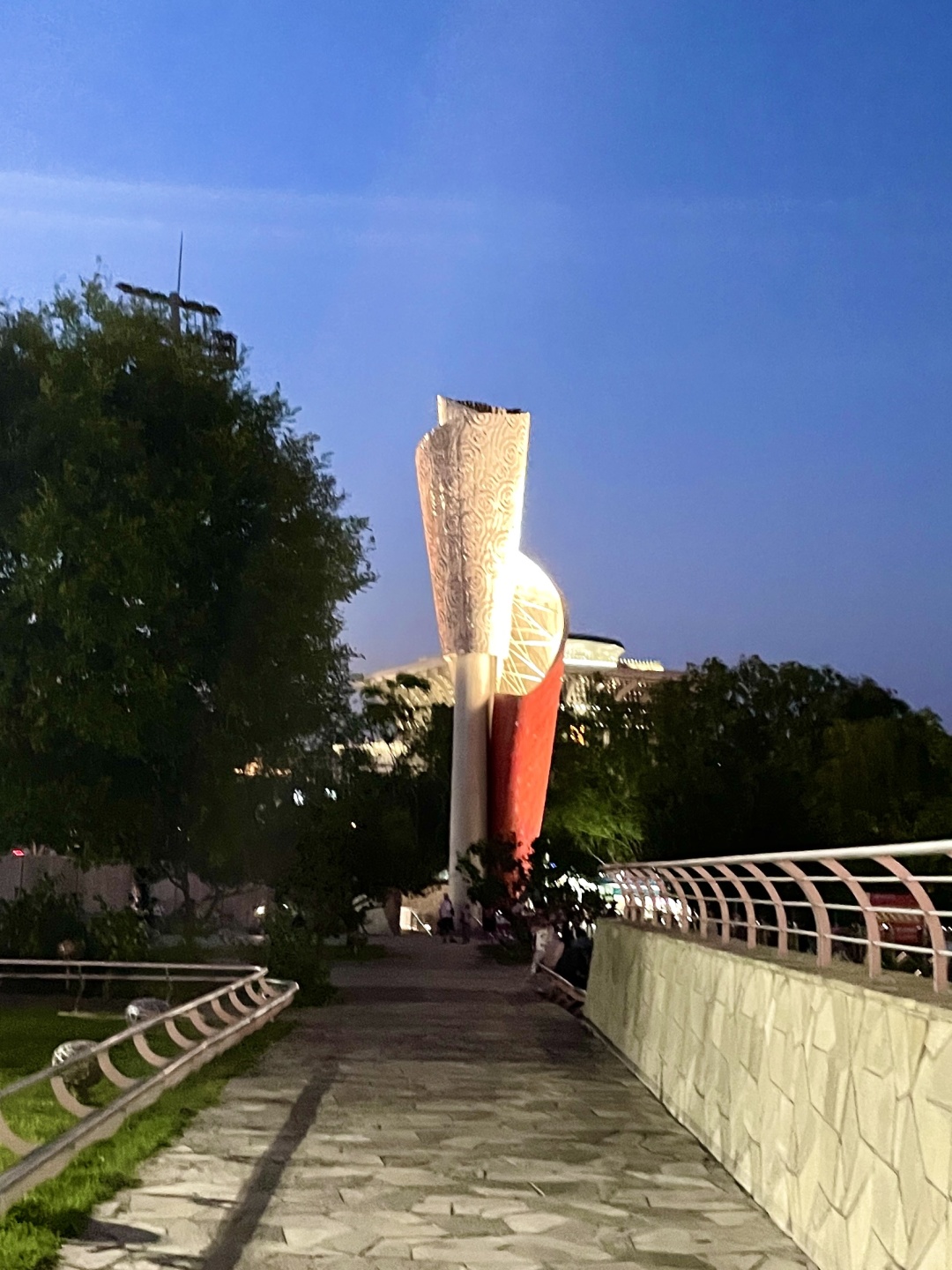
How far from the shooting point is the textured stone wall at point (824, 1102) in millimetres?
5879

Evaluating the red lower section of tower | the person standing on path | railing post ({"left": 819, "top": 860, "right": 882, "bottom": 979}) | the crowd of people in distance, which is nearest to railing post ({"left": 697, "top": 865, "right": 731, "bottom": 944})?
railing post ({"left": 819, "top": 860, "right": 882, "bottom": 979})

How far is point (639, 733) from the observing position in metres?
56.4

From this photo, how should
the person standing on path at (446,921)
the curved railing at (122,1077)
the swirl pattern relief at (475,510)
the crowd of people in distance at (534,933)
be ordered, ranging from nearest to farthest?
the curved railing at (122,1077), the crowd of people in distance at (534,933), the person standing on path at (446,921), the swirl pattern relief at (475,510)

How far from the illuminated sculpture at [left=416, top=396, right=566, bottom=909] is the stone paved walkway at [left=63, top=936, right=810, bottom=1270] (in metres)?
31.8

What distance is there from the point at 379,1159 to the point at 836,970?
290 centimetres

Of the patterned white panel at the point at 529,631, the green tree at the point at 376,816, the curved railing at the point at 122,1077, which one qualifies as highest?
the patterned white panel at the point at 529,631

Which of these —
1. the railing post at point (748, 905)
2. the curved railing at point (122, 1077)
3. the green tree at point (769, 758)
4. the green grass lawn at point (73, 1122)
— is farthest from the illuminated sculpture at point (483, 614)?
the railing post at point (748, 905)

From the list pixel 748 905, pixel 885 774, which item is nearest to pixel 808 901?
pixel 748 905

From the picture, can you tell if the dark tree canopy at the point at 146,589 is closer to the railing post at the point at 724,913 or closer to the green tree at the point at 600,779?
the railing post at the point at 724,913

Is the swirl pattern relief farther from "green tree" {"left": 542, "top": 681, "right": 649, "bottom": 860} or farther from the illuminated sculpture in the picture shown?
"green tree" {"left": 542, "top": 681, "right": 649, "bottom": 860}

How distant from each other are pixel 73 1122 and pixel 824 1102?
15.4 feet

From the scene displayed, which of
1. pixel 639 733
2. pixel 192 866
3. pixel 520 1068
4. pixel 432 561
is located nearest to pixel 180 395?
pixel 192 866

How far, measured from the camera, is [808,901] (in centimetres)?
855

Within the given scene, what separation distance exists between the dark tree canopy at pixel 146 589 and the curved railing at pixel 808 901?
7.48 m
